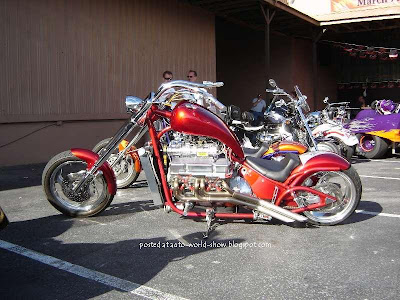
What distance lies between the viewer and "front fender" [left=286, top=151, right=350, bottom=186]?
455 centimetres

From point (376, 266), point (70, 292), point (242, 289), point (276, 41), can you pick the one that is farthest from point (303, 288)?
point (276, 41)

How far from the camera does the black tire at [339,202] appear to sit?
461cm

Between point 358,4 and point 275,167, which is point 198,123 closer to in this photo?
point 275,167

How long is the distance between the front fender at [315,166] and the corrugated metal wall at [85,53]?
648cm

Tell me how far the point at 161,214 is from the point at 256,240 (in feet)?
4.55

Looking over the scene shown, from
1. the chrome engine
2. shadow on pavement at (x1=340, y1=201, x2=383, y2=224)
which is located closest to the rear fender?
shadow on pavement at (x1=340, y1=201, x2=383, y2=224)

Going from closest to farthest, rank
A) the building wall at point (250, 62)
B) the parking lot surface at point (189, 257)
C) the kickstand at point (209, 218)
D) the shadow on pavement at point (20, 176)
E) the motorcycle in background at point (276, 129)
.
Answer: the parking lot surface at point (189, 257), the kickstand at point (209, 218), the shadow on pavement at point (20, 176), the motorcycle in background at point (276, 129), the building wall at point (250, 62)

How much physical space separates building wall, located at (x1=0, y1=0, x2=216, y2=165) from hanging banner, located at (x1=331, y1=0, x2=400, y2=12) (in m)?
7.54

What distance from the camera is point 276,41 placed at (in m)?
20.0

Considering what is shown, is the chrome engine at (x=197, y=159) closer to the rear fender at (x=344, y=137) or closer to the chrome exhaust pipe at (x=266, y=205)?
the chrome exhaust pipe at (x=266, y=205)

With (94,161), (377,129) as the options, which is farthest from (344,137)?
(94,161)

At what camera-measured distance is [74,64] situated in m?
10.2

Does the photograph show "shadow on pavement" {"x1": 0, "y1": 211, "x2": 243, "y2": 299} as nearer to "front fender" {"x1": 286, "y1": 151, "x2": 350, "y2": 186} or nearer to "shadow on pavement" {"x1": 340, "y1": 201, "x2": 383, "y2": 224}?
"front fender" {"x1": 286, "y1": 151, "x2": 350, "y2": 186}

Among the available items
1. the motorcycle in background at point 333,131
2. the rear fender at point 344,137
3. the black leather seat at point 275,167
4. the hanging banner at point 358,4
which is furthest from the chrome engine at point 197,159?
the hanging banner at point 358,4
